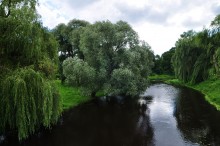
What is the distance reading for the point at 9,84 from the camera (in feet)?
66.2

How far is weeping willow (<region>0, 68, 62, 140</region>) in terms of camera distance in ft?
66.4

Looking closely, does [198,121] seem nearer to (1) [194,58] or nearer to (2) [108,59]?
(2) [108,59]

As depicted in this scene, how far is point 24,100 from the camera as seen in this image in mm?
20438

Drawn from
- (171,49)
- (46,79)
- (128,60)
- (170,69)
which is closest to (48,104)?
(46,79)

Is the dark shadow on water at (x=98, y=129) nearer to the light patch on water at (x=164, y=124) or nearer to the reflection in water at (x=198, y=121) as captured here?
the light patch on water at (x=164, y=124)

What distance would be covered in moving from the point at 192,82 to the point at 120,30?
27535mm

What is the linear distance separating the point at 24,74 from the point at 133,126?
43.6ft

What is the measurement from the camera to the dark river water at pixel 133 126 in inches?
949

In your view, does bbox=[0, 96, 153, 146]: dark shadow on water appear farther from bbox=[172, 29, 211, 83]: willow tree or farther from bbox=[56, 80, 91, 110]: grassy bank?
bbox=[172, 29, 211, 83]: willow tree

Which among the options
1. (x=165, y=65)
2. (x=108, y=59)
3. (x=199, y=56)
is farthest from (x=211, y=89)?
(x=165, y=65)

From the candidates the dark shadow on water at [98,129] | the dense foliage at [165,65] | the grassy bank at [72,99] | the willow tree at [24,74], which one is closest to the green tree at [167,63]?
the dense foliage at [165,65]

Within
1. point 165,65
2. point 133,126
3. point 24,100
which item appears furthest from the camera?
point 165,65

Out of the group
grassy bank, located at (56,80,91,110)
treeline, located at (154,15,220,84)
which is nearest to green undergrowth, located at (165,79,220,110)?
treeline, located at (154,15,220,84)

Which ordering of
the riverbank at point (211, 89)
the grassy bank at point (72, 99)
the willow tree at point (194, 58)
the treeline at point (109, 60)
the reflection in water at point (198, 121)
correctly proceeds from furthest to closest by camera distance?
the willow tree at point (194, 58)
the riverbank at point (211, 89)
the grassy bank at point (72, 99)
the treeline at point (109, 60)
the reflection in water at point (198, 121)
